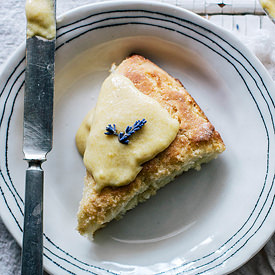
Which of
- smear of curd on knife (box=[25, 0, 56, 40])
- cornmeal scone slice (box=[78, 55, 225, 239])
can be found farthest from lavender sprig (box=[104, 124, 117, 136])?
smear of curd on knife (box=[25, 0, 56, 40])

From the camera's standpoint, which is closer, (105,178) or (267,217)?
(105,178)

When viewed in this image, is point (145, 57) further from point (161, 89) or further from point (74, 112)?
point (74, 112)

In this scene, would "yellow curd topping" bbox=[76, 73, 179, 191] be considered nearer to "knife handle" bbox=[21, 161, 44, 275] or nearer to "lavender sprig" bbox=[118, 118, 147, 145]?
"lavender sprig" bbox=[118, 118, 147, 145]

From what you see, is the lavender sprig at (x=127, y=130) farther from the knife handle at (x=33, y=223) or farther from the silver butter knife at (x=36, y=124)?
the knife handle at (x=33, y=223)

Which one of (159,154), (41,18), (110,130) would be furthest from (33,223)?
(41,18)

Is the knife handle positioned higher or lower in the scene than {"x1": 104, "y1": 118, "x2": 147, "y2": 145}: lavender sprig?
lower

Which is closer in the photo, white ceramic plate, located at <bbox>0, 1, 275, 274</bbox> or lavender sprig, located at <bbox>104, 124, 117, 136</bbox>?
lavender sprig, located at <bbox>104, 124, 117, 136</bbox>

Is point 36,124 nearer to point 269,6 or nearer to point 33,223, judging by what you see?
point 33,223

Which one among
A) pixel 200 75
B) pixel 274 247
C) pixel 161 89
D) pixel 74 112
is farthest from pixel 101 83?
pixel 274 247
